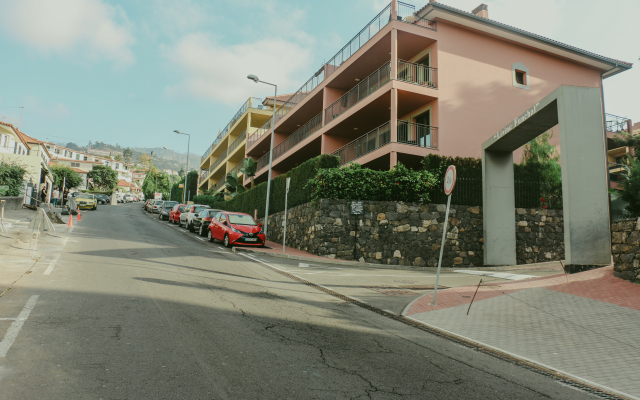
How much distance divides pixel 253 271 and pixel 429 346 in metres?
6.84

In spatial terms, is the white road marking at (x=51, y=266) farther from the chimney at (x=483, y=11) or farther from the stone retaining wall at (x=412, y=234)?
the chimney at (x=483, y=11)

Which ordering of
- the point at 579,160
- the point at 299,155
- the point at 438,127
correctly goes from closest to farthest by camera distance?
the point at 579,160, the point at 438,127, the point at 299,155

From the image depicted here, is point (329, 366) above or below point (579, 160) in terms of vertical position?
below

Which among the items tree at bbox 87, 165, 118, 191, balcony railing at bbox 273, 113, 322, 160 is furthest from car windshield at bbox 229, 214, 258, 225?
tree at bbox 87, 165, 118, 191

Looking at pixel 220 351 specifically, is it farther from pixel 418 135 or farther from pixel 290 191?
pixel 418 135

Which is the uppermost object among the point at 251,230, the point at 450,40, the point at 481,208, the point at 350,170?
the point at 450,40

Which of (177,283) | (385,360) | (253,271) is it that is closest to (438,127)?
(253,271)

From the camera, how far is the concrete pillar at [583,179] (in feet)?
34.0

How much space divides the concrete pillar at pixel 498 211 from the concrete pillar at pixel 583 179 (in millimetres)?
5074

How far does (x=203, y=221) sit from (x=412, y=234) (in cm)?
1206

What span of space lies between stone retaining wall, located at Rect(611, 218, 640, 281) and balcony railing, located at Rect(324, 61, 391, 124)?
1501 centimetres

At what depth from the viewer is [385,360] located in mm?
4652

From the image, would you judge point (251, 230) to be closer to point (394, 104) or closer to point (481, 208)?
point (394, 104)

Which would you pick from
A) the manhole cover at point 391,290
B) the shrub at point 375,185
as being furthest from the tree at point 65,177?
the manhole cover at point 391,290
